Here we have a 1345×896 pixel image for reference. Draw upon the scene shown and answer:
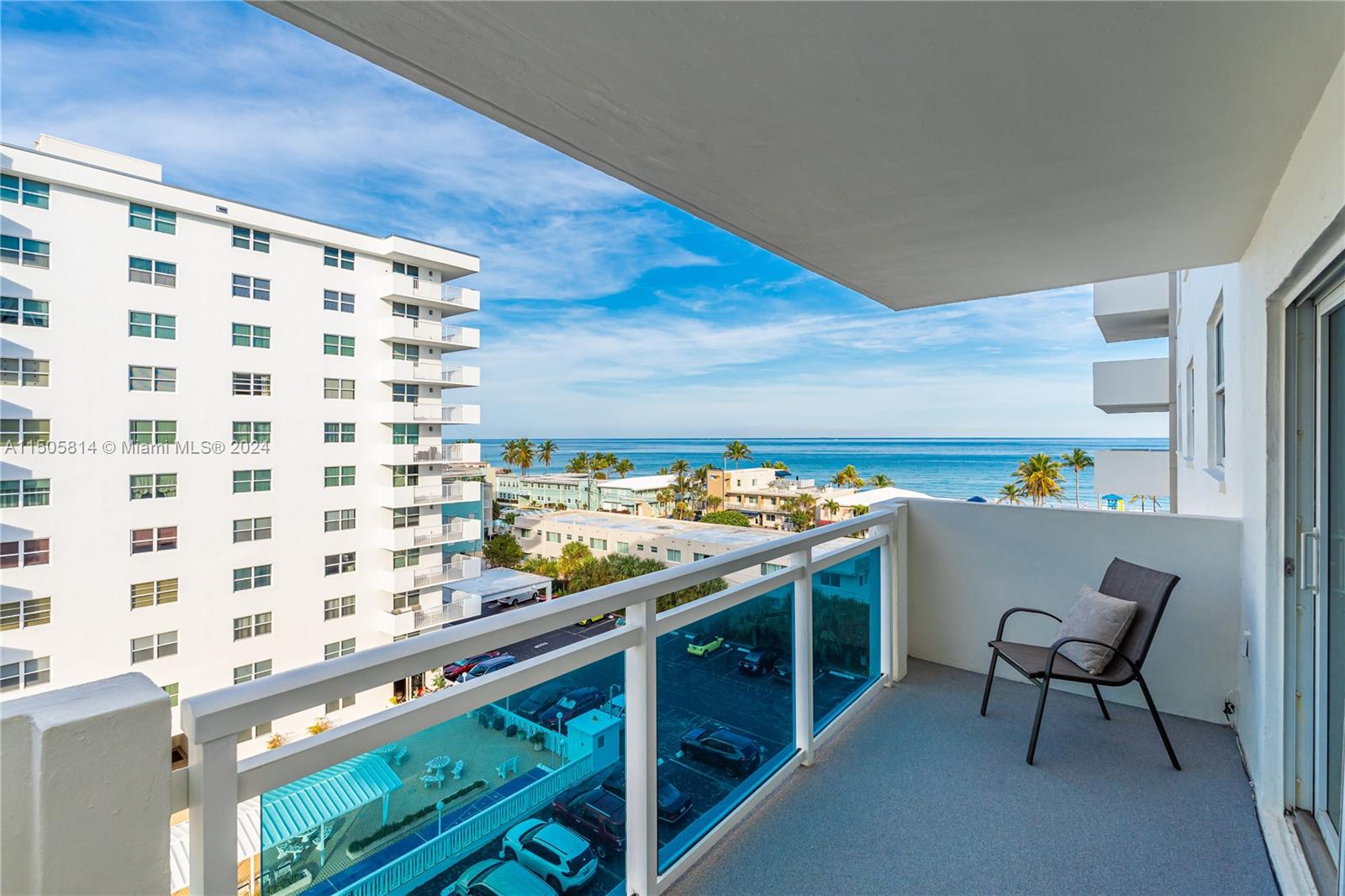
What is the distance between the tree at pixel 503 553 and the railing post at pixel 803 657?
47.7 feet

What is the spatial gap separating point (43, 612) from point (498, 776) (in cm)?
1180

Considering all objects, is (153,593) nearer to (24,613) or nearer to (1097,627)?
(24,613)

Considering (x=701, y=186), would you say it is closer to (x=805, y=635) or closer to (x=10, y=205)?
(x=805, y=635)

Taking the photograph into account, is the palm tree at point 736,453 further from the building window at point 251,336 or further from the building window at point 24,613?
the building window at point 24,613

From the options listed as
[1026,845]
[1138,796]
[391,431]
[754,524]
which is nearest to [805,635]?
[1026,845]

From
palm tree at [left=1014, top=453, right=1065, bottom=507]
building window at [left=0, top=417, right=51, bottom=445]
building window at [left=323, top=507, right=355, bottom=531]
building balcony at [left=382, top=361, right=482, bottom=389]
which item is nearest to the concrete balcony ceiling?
building window at [left=0, top=417, right=51, bottom=445]

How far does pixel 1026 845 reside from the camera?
2.07 metres

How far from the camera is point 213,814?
886 mm

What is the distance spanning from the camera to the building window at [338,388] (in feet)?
35.6

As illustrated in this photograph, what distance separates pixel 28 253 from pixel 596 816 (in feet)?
39.7

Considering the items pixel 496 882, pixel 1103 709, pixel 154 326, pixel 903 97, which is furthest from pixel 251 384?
pixel 1103 709

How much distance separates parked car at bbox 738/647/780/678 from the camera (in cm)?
228

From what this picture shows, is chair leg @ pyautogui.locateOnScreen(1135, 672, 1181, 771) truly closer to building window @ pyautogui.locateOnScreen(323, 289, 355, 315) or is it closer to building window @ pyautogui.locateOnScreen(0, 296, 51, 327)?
building window @ pyautogui.locateOnScreen(323, 289, 355, 315)

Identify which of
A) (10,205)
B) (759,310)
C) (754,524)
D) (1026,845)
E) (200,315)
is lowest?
(754,524)
